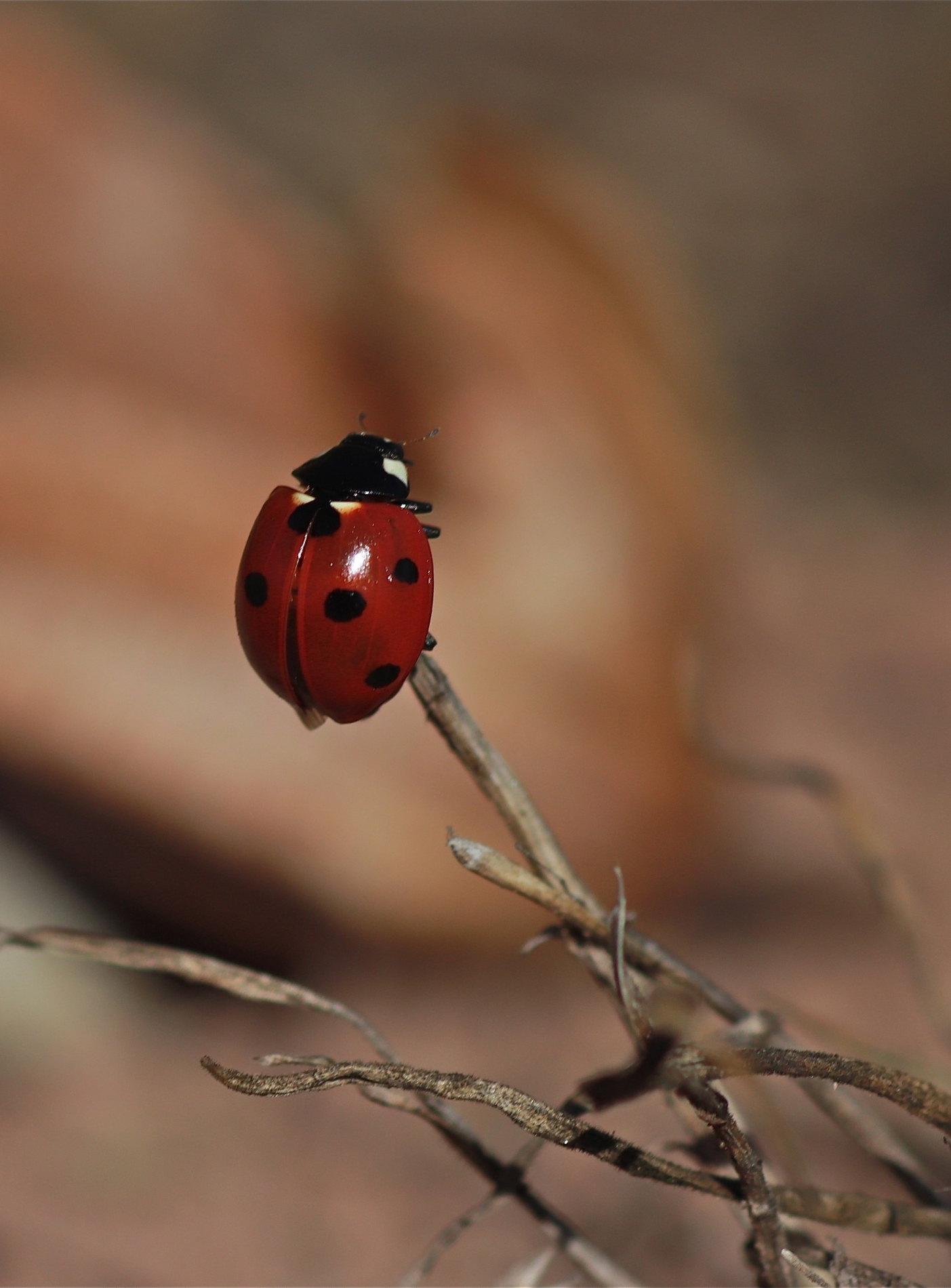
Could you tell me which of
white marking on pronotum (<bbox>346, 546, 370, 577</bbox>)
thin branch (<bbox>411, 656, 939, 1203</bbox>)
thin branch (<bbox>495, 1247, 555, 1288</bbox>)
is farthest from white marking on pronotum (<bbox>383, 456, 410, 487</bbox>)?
thin branch (<bbox>495, 1247, 555, 1288</bbox>)

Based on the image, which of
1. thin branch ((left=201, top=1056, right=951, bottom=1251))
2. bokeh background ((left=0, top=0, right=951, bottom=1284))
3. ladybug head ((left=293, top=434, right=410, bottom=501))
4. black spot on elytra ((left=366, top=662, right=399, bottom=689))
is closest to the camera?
thin branch ((left=201, top=1056, right=951, bottom=1251))

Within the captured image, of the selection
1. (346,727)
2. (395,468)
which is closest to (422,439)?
(395,468)

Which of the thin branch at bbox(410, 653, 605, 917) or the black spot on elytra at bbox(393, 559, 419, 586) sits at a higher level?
the black spot on elytra at bbox(393, 559, 419, 586)

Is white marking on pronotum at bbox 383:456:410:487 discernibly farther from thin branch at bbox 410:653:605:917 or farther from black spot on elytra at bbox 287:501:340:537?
thin branch at bbox 410:653:605:917

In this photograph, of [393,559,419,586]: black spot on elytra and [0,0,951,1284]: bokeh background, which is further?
[0,0,951,1284]: bokeh background

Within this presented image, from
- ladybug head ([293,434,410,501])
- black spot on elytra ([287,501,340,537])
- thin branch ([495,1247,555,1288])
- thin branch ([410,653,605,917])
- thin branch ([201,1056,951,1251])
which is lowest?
thin branch ([495,1247,555,1288])

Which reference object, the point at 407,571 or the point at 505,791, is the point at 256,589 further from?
the point at 505,791

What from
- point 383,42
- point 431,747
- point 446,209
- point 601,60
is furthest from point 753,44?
point 431,747

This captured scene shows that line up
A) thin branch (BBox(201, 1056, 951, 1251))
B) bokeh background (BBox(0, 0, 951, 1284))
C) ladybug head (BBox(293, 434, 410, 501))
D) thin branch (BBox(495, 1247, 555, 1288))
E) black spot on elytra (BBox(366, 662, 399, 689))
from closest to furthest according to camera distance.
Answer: thin branch (BBox(201, 1056, 951, 1251))
thin branch (BBox(495, 1247, 555, 1288))
black spot on elytra (BBox(366, 662, 399, 689))
ladybug head (BBox(293, 434, 410, 501))
bokeh background (BBox(0, 0, 951, 1284))

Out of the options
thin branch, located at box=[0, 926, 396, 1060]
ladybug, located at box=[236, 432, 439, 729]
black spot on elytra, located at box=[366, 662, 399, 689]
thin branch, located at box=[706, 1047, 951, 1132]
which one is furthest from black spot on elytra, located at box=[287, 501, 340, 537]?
thin branch, located at box=[706, 1047, 951, 1132]

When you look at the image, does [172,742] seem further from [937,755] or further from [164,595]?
[937,755]
